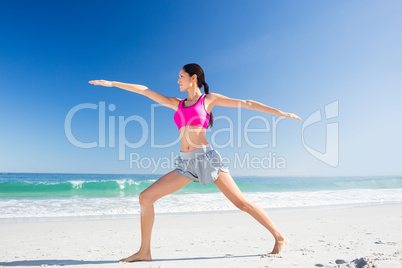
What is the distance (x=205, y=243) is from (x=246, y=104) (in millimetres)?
2197

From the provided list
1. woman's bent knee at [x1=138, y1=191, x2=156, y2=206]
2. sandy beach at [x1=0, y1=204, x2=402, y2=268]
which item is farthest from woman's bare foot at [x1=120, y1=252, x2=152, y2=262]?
woman's bent knee at [x1=138, y1=191, x2=156, y2=206]

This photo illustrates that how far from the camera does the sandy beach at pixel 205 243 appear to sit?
3.34 meters

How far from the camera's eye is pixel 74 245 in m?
Result: 4.47

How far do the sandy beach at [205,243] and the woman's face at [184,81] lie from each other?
1.87 meters

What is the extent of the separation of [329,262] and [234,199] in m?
1.10

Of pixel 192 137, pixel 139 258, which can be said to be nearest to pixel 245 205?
pixel 192 137

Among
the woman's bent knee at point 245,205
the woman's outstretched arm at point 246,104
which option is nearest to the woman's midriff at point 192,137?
the woman's outstretched arm at point 246,104

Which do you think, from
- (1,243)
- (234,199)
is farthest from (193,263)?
(1,243)

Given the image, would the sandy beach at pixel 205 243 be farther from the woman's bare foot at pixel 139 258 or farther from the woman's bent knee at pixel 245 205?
the woman's bent knee at pixel 245 205

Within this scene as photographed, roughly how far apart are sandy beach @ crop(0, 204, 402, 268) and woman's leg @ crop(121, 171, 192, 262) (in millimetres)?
173

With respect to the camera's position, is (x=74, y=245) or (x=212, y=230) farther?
(x=212, y=230)

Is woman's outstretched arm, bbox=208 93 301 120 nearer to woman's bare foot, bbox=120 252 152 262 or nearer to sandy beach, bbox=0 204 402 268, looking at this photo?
sandy beach, bbox=0 204 402 268

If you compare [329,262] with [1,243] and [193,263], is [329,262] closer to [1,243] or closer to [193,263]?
[193,263]

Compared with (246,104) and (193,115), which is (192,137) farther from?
(246,104)
